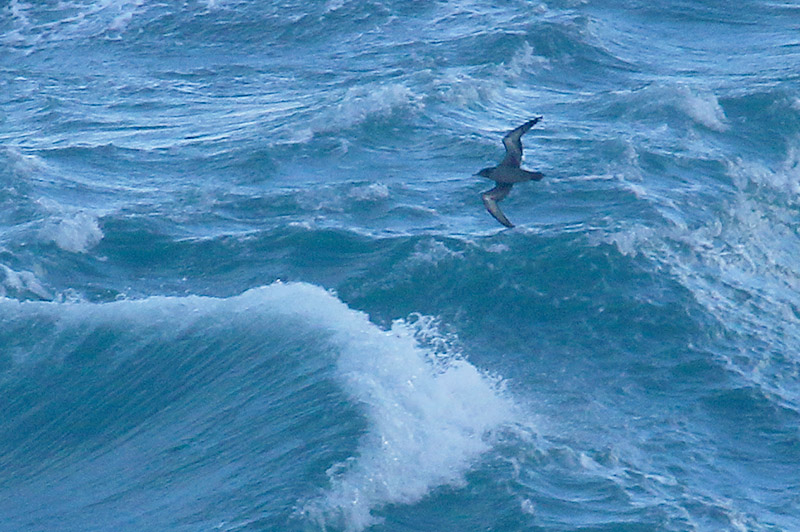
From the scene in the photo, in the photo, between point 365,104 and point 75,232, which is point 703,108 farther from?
point 75,232

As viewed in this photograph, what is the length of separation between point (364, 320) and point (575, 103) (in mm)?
15354

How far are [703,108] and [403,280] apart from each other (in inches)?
568

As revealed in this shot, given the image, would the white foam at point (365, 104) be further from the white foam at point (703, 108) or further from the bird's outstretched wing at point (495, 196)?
the bird's outstretched wing at point (495, 196)

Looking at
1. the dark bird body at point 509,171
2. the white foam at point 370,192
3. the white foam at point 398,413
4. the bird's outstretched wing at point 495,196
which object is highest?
the dark bird body at point 509,171

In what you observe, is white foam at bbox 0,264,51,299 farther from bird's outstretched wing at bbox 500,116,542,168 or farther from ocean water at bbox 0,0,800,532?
bird's outstretched wing at bbox 500,116,542,168

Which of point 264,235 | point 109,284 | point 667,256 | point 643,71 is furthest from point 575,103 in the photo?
point 109,284

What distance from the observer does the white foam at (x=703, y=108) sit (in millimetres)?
42844

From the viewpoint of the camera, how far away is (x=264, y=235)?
37094 mm

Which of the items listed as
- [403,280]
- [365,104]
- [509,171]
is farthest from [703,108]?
[509,171]

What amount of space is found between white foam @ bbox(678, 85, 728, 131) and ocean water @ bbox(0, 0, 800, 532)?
0.34 ft

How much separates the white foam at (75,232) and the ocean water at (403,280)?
0.30 ft

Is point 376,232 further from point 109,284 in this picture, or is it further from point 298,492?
point 298,492

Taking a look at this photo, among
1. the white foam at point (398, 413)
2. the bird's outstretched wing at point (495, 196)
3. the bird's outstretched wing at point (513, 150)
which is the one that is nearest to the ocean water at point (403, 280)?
the white foam at point (398, 413)

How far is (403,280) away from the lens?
34.8 m
